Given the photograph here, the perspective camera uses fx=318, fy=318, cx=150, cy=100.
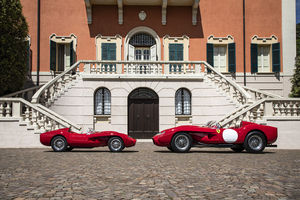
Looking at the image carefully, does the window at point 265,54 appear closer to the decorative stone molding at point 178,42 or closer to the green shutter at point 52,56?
the decorative stone molding at point 178,42

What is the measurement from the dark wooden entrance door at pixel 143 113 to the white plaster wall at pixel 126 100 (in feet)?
1.34

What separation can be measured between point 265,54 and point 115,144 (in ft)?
50.7

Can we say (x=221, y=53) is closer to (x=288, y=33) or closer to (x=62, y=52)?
(x=288, y=33)

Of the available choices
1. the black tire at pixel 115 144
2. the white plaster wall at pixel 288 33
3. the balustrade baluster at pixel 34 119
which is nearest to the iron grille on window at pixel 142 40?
the white plaster wall at pixel 288 33

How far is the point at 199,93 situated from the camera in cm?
1805

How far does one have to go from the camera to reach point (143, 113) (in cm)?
1828

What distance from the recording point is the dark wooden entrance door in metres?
18.2

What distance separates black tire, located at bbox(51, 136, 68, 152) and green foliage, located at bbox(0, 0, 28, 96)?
20.8 feet

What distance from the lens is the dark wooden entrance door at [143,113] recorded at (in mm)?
18156

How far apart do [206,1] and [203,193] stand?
1973 centimetres

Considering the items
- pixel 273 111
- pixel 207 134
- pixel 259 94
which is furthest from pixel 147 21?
pixel 207 134

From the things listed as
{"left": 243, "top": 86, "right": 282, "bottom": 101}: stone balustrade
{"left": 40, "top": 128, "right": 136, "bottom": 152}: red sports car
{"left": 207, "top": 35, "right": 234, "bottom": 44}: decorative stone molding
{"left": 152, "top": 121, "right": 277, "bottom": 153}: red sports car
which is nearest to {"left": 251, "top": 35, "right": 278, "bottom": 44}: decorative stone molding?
{"left": 207, "top": 35, "right": 234, "bottom": 44}: decorative stone molding

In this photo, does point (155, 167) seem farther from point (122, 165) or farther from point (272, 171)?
point (272, 171)

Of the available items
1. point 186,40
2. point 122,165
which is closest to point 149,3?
point 186,40
